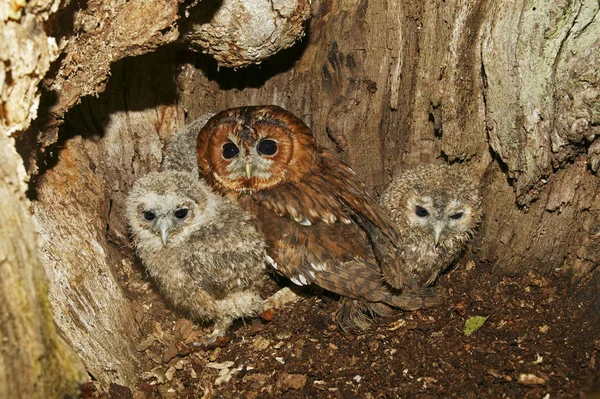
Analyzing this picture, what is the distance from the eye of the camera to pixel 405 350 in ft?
12.3

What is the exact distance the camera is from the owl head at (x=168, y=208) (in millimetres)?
4223

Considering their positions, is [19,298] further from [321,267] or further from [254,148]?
[254,148]

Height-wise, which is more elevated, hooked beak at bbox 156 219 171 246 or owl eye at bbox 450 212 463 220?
hooked beak at bbox 156 219 171 246

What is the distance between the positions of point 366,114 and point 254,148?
33.8 inches

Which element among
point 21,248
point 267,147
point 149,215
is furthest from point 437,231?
point 21,248

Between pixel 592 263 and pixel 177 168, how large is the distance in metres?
2.90

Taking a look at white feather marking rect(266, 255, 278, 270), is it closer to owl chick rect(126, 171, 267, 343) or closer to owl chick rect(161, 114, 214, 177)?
owl chick rect(126, 171, 267, 343)

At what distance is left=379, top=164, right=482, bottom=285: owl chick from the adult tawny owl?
163mm

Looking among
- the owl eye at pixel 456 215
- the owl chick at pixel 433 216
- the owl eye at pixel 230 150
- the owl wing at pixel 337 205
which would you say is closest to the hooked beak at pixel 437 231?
the owl chick at pixel 433 216

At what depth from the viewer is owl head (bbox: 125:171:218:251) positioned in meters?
4.22

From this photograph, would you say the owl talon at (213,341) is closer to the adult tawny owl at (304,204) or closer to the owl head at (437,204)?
the adult tawny owl at (304,204)

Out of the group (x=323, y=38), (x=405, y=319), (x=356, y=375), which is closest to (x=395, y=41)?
(x=323, y=38)

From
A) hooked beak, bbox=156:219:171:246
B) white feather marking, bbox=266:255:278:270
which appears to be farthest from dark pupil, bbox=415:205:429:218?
hooked beak, bbox=156:219:171:246

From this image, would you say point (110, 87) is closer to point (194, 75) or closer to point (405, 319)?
point (194, 75)
